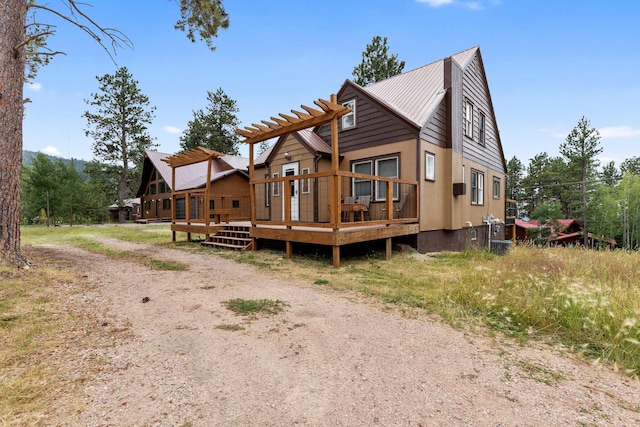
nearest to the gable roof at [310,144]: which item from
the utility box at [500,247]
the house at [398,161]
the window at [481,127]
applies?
the house at [398,161]

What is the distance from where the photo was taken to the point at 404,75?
39.9ft

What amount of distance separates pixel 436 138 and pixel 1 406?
10.2m

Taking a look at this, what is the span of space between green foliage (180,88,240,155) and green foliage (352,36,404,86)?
735 inches

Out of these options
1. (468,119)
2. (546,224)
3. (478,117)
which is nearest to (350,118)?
(468,119)

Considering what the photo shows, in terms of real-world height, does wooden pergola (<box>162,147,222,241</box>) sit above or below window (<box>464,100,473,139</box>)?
below

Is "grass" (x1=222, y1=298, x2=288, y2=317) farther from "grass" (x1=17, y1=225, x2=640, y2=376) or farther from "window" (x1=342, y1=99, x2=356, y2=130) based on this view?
"window" (x1=342, y1=99, x2=356, y2=130)

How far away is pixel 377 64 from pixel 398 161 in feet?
65.3

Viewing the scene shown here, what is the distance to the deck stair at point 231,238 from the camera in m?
9.12

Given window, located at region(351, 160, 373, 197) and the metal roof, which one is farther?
the metal roof

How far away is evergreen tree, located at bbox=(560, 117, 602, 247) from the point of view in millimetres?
32156

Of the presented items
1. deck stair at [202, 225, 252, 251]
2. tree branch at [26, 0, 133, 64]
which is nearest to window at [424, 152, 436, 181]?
deck stair at [202, 225, 252, 251]

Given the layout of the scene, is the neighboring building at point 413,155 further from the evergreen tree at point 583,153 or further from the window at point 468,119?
the evergreen tree at point 583,153

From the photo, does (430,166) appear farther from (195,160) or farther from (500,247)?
(195,160)

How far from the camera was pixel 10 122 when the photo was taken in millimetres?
5273
